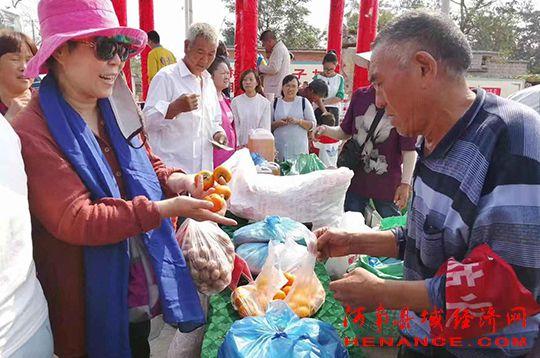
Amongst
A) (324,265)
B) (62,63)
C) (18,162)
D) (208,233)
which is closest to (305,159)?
(324,265)

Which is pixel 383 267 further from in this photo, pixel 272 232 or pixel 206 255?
pixel 206 255

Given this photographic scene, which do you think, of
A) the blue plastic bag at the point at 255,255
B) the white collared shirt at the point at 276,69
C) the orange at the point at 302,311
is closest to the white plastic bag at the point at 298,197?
the blue plastic bag at the point at 255,255

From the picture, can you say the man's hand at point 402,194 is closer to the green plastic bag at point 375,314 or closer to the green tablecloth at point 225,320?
the green plastic bag at point 375,314

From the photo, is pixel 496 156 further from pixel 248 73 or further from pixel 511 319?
pixel 248 73

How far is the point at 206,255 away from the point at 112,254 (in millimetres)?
411

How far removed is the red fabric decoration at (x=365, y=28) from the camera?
7784mm

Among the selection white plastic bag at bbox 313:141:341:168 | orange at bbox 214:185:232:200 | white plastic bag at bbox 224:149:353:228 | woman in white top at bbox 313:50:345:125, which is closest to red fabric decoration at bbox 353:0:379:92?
woman in white top at bbox 313:50:345:125

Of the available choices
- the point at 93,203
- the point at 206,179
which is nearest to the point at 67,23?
the point at 93,203

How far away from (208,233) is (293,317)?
0.50m

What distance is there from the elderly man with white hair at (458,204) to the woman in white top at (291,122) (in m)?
3.68

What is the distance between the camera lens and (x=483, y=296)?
98 centimetres

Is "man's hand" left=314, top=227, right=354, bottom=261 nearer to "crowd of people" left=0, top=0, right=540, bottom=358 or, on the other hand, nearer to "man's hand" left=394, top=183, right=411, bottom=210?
"crowd of people" left=0, top=0, right=540, bottom=358

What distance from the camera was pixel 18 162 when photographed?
3.52ft

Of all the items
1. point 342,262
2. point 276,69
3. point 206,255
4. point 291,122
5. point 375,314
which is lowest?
point 375,314
